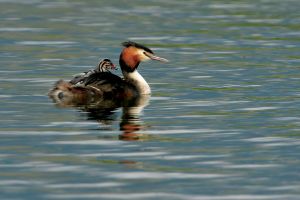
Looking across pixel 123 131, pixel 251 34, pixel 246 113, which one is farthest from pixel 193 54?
pixel 123 131

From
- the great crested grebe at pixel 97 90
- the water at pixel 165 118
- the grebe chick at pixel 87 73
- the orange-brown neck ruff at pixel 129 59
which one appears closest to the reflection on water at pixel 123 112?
the water at pixel 165 118

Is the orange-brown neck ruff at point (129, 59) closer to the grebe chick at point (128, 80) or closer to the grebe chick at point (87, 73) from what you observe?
the grebe chick at point (128, 80)

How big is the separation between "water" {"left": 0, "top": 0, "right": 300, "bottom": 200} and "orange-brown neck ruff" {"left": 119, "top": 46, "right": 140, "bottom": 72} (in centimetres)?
70

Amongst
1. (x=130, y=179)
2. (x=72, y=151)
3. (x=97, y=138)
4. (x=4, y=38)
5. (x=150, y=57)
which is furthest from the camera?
(x=4, y=38)

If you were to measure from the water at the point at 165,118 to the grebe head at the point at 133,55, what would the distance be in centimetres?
70

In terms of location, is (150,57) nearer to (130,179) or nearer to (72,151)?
(72,151)

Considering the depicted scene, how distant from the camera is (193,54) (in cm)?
2973

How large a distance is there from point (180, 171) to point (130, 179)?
782mm

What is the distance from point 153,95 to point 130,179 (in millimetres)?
8867

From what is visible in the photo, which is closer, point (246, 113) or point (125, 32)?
point (246, 113)

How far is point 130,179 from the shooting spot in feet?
46.0

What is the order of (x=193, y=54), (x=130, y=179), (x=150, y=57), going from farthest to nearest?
(x=193, y=54) → (x=150, y=57) → (x=130, y=179)

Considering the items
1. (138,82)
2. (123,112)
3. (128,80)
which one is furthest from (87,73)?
(123,112)

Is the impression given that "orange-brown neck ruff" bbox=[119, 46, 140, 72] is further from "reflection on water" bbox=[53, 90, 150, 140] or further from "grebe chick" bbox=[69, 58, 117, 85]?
"reflection on water" bbox=[53, 90, 150, 140]
